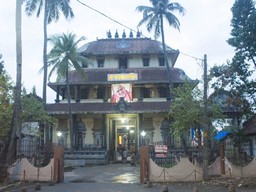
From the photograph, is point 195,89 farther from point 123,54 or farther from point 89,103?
point 123,54

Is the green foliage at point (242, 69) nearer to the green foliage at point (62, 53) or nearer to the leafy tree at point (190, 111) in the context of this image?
the leafy tree at point (190, 111)

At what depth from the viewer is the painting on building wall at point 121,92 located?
34.5 m

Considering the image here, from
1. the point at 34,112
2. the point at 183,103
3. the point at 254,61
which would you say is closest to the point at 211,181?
the point at 183,103

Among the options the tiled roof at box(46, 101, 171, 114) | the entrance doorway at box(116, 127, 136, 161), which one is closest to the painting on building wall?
the tiled roof at box(46, 101, 171, 114)

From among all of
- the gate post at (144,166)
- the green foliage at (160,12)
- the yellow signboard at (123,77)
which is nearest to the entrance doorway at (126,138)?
the yellow signboard at (123,77)

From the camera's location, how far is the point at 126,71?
118 feet

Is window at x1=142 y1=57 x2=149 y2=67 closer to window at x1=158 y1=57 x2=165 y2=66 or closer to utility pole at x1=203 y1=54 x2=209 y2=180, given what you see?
window at x1=158 y1=57 x2=165 y2=66

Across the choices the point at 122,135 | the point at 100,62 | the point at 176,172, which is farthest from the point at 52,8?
the point at 176,172

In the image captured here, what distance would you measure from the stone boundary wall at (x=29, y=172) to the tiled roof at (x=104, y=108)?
49.3 ft

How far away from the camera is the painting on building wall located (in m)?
34.5

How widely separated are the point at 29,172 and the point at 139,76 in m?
19.8

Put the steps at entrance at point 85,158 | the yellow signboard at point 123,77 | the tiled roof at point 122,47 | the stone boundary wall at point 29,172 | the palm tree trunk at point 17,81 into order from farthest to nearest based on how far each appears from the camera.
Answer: the tiled roof at point 122,47, the yellow signboard at point 123,77, the steps at entrance at point 85,158, the stone boundary wall at point 29,172, the palm tree trunk at point 17,81

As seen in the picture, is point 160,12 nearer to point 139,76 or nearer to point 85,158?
point 139,76

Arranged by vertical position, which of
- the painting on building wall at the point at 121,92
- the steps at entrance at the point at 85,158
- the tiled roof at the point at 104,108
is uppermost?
the painting on building wall at the point at 121,92
